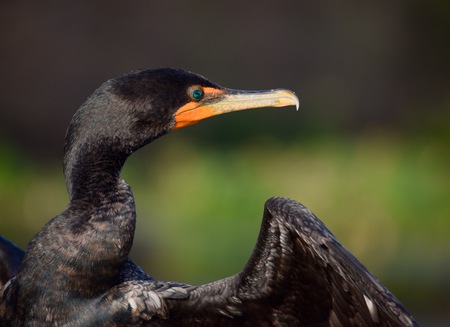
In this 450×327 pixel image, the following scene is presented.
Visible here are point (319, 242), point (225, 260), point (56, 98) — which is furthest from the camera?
point (56, 98)

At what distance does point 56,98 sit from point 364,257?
5371 mm

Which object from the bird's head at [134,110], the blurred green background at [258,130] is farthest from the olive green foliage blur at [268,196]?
the bird's head at [134,110]

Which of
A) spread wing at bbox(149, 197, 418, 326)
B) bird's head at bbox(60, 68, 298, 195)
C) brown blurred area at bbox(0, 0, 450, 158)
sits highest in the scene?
bird's head at bbox(60, 68, 298, 195)

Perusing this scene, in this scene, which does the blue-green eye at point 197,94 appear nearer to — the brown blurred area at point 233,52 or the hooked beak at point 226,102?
the hooked beak at point 226,102

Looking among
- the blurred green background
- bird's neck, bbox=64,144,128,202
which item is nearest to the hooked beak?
bird's neck, bbox=64,144,128,202

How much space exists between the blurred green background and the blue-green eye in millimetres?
4304

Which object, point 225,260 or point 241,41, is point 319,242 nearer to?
point 225,260

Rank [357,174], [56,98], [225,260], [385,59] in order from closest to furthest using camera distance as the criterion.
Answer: [225,260], [357,174], [56,98], [385,59]

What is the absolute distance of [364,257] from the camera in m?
10.6

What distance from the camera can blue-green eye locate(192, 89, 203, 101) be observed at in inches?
220

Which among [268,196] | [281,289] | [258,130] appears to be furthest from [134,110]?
[258,130]

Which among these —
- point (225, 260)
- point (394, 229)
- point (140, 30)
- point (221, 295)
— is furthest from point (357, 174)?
point (221, 295)

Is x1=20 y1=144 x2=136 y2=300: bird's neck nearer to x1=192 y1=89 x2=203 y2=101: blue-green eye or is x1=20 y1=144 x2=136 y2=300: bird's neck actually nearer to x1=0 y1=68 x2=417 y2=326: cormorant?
x1=0 y1=68 x2=417 y2=326: cormorant

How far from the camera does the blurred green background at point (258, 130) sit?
35.8 ft
